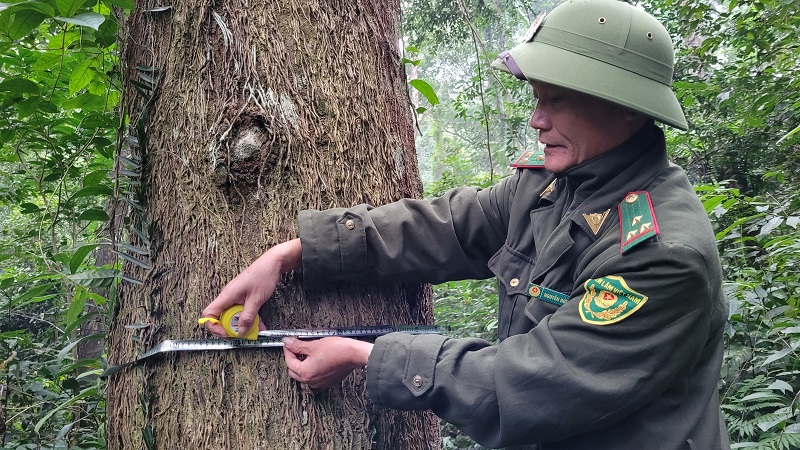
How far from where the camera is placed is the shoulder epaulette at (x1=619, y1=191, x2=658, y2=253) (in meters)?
1.55

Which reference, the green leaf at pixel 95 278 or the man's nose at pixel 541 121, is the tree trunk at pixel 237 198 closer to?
the green leaf at pixel 95 278

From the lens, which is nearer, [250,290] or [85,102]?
[250,290]

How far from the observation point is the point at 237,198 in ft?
6.12

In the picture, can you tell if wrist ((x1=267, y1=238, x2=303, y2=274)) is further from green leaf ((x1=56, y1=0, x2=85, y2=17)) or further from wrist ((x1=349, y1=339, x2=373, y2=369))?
green leaf ((x1=56, y1=0, x2=85, y2=17))

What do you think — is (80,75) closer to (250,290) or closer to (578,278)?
(250,290)

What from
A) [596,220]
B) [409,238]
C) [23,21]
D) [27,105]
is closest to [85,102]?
[27,105]

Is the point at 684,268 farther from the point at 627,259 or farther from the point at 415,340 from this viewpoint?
the point at 415,340

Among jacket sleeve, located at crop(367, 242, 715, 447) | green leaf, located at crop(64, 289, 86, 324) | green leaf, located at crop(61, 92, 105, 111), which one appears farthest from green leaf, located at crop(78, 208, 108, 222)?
jacket sleeve, located at crop(367, 242, 715, 447)

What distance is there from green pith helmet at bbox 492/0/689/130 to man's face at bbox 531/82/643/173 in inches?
3.5

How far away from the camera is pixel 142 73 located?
202 centimetres

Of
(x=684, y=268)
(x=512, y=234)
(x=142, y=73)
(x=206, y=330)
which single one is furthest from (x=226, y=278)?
(x=684, y=268)

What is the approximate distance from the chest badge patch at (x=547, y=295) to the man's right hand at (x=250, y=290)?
0.72 m

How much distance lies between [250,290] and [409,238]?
55 centimetres

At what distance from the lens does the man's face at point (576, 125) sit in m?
1.79
